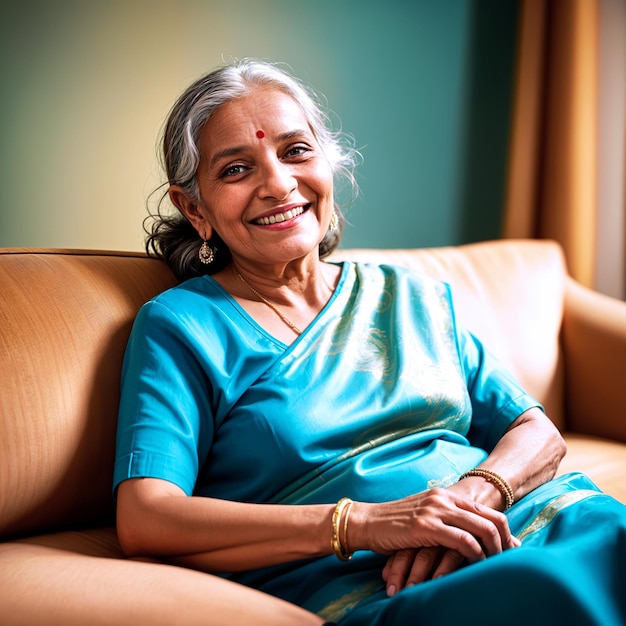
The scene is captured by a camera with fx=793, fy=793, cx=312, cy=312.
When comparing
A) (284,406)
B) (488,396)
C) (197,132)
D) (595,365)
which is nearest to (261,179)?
(197,132)

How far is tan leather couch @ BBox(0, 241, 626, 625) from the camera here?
1003 millimetres

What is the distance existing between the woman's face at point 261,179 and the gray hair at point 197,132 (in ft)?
0.07

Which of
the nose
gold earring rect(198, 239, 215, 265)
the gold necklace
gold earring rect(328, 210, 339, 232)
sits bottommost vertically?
the gold necklace

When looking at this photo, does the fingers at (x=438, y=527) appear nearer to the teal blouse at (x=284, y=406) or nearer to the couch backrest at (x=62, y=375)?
the teal blouse at (x=284, y=406)

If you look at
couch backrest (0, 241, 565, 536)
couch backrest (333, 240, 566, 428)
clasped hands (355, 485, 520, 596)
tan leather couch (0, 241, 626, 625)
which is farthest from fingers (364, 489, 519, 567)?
couch backrest (333, 240, 566, 428)

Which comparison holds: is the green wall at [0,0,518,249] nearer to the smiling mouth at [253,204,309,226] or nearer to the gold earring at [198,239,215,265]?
the gold earring at [198,239,215,265]

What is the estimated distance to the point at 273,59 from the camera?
240 cm

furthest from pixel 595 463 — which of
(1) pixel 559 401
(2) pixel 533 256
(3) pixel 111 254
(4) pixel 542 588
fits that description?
(3) pixel 111 254

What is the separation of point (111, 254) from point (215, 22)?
988 mm

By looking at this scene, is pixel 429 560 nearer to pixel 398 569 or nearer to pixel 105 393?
pixel 398 569

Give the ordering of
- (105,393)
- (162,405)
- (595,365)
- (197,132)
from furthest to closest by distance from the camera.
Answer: (595,365), (197,132), (105,393), (162,405)

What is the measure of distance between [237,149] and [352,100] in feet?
4.11

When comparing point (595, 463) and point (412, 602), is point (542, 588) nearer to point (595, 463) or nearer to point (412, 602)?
point (412, 602)

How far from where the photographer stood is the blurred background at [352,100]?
6.73ft
